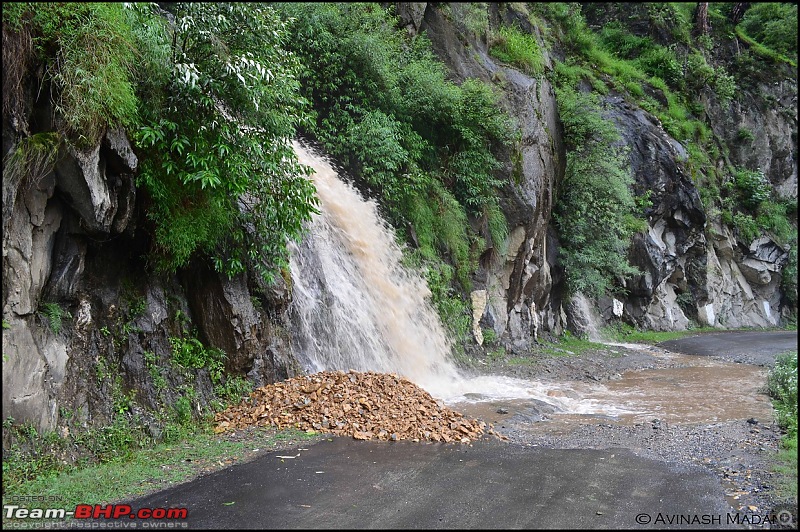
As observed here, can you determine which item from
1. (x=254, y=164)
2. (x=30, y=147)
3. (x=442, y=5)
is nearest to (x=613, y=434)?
(x=254, y=164)

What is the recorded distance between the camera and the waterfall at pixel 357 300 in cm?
1113

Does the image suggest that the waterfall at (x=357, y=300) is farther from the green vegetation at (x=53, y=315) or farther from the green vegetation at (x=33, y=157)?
the green vegetation at (x=33, y=157)

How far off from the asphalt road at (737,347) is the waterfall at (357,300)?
1055 cm

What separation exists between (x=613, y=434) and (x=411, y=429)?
297cm

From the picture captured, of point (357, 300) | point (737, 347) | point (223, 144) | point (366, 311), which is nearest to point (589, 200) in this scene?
point (737, 347)

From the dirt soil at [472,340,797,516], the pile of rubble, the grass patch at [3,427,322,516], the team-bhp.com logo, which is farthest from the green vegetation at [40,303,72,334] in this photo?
the dirt soil at [472,340,797,516]

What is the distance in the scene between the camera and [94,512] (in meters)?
5.05

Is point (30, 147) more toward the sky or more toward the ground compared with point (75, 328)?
more toward the sky

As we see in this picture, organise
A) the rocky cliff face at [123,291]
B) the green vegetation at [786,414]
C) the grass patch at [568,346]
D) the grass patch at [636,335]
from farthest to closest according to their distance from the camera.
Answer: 1. the grass patch at [636,335]
2. the grass patch at [568,346]
3. the rocky cliff face at [123,291]
4. the green vegetation at [786,414]

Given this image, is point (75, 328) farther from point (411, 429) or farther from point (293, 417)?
point (411, 429)

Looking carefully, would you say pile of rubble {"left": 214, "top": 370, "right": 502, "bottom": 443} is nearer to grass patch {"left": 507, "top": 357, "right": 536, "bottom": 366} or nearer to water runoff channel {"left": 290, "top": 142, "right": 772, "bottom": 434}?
water runoff channel {"left": 290, "top": 142, "right": 772, "bottom": 434}

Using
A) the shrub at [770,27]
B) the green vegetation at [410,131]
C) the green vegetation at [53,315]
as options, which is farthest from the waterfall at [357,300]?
the shrub at [770,27]

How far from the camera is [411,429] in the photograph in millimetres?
7938

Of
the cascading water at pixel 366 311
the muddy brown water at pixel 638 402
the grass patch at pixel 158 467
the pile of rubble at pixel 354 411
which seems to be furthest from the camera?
the cascading water at pixel 366 311
